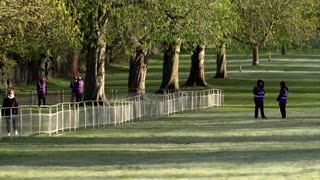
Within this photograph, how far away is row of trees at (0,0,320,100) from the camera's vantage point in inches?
1081

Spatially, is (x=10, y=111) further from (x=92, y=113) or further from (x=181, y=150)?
(x=181, y=150)

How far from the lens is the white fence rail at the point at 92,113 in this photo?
28672 millimetres

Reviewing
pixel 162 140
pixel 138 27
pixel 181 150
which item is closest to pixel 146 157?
pixel 181 150

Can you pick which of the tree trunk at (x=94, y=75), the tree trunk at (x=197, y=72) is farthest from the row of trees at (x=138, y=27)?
the tree trunk at (x=197, y=72)

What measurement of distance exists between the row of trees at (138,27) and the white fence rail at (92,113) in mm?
2281

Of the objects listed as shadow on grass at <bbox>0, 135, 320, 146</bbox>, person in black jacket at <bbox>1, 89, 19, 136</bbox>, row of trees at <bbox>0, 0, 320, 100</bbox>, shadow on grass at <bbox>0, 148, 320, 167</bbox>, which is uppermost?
row of trees at <bbox>0, 0, 320, 100</bbox>

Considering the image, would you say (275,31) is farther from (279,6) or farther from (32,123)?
(32,123)

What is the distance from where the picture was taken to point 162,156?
22.5 metres

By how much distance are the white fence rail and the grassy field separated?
59 cm

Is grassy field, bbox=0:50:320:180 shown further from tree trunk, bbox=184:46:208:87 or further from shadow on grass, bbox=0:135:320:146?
tree trunk, bbox=184:46:208:87

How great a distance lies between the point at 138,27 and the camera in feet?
125

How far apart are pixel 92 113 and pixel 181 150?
947 centimetres

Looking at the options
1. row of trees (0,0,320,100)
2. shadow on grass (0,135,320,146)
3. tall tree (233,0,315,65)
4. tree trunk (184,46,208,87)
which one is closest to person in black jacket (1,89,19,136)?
shadow on grass (0,135,320,146)

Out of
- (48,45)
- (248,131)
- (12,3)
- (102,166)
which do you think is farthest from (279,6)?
(102,166)
